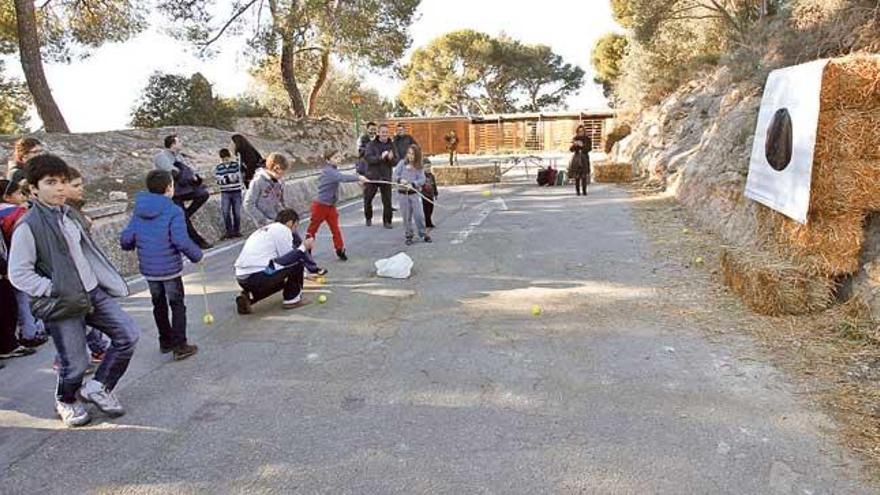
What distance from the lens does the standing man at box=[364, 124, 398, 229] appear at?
10.7 metres

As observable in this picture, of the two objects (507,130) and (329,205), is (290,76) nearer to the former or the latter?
(507,130)

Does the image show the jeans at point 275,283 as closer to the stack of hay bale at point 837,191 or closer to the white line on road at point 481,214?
the white line on road at point 481,214

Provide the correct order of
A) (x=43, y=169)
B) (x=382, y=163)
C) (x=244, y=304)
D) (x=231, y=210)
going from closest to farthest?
1. (x=43, y=169)
2. (x=244, y=304)
3. (x=231, y=210)
4. (x=382, y=163)

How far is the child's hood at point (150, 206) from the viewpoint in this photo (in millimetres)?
4750

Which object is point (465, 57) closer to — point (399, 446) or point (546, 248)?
point (546, 248)

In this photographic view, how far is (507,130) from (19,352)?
39.0 metres

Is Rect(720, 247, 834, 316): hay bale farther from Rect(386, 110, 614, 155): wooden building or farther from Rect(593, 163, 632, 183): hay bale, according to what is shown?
Rect(386, 110, 614, 155): wooden building

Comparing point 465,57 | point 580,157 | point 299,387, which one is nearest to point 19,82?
point 580,157

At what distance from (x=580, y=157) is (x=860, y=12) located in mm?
6257

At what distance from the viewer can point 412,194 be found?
368 inches

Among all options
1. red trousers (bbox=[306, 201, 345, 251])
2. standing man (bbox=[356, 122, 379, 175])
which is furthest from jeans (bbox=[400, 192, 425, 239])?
standing man (bbox=[356, 122, 379, 175])

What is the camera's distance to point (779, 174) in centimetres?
631

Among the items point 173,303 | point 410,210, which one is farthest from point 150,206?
point 410,210

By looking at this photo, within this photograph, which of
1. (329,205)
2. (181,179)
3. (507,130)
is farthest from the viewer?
(507,130)
